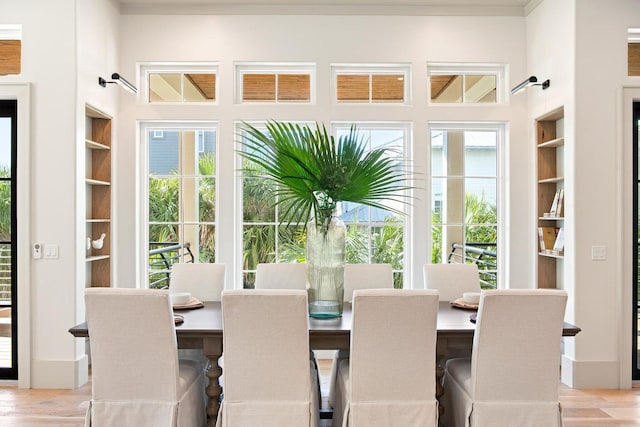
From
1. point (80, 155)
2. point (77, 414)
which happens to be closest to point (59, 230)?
point (80, 155)

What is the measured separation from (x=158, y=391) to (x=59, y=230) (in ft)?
6.42

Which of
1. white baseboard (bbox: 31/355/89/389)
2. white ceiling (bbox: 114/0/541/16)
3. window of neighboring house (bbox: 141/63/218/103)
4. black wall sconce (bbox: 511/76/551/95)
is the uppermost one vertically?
white ceiling (bbox: 114/0/541/16)

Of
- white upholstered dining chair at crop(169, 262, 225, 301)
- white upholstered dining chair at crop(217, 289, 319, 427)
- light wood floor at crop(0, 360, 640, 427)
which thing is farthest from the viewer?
white upholstered dining chair at crop(169, 262, 225, 301)

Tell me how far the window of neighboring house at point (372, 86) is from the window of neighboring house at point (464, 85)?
28 centimetres

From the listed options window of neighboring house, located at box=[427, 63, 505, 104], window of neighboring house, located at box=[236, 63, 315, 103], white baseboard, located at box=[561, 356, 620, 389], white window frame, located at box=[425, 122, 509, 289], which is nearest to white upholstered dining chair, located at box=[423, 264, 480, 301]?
white window frame, located at box=[425, 122, 509, 289]

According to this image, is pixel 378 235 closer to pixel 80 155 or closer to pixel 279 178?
pixel 279 178

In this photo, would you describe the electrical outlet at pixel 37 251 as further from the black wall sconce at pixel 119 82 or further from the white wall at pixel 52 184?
the black wall sconce at pixel 119 82

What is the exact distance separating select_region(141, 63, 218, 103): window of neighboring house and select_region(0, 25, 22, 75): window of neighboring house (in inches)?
39.8

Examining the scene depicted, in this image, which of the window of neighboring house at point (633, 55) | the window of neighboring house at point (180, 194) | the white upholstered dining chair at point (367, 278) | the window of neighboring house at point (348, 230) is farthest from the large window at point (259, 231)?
the window of neighboring house at point (633, 55)

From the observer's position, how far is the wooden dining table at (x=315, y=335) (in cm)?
255

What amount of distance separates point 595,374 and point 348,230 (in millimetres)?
2349

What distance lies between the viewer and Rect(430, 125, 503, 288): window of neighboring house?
185 inches

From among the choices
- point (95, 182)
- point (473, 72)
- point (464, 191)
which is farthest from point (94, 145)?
point (473, 72)

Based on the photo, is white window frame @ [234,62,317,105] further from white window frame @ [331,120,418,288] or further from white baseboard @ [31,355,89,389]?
white baseboard @ [31,355,89,389]
